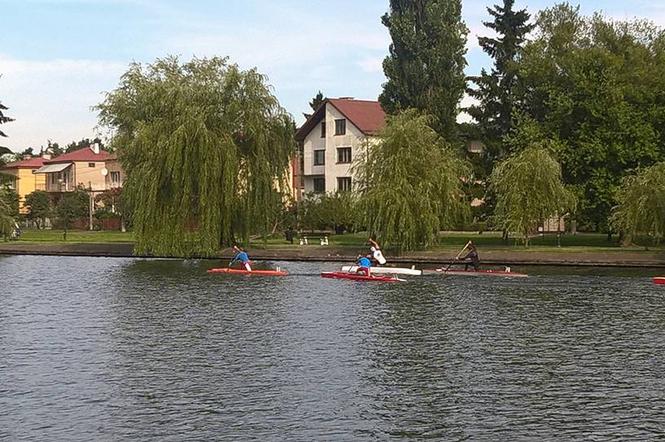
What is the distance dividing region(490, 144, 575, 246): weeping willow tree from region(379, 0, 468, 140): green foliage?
50.8 ft

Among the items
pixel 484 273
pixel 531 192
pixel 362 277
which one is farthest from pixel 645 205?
pixel 362 277

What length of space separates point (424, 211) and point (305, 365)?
35.1 m

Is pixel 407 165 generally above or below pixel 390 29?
below

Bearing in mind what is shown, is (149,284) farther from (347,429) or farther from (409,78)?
(409,78)

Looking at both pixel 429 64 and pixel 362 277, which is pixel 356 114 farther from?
pixel 362 277

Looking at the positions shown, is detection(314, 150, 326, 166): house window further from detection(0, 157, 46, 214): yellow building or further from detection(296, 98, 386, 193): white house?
detection(0, 157, 46, 214): yellow building

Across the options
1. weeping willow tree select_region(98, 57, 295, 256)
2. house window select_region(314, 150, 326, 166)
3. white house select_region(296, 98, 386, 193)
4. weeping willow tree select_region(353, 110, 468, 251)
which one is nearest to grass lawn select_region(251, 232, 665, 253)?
weeping willow tree select_region(353, 110, 468, 251)

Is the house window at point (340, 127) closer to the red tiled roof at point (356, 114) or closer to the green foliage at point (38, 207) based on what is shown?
the red tiled roof at point (356, 114)

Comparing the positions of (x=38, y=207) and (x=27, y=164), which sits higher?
(x=27, y=164)

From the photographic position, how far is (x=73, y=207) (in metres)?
105

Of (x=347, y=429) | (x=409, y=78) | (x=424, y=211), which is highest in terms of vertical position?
(x=409, y=78)

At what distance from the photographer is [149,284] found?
47.6 m

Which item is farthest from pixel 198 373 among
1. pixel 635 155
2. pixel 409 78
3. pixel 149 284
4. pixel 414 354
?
pixel 409 78

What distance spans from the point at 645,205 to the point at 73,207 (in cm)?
6703
